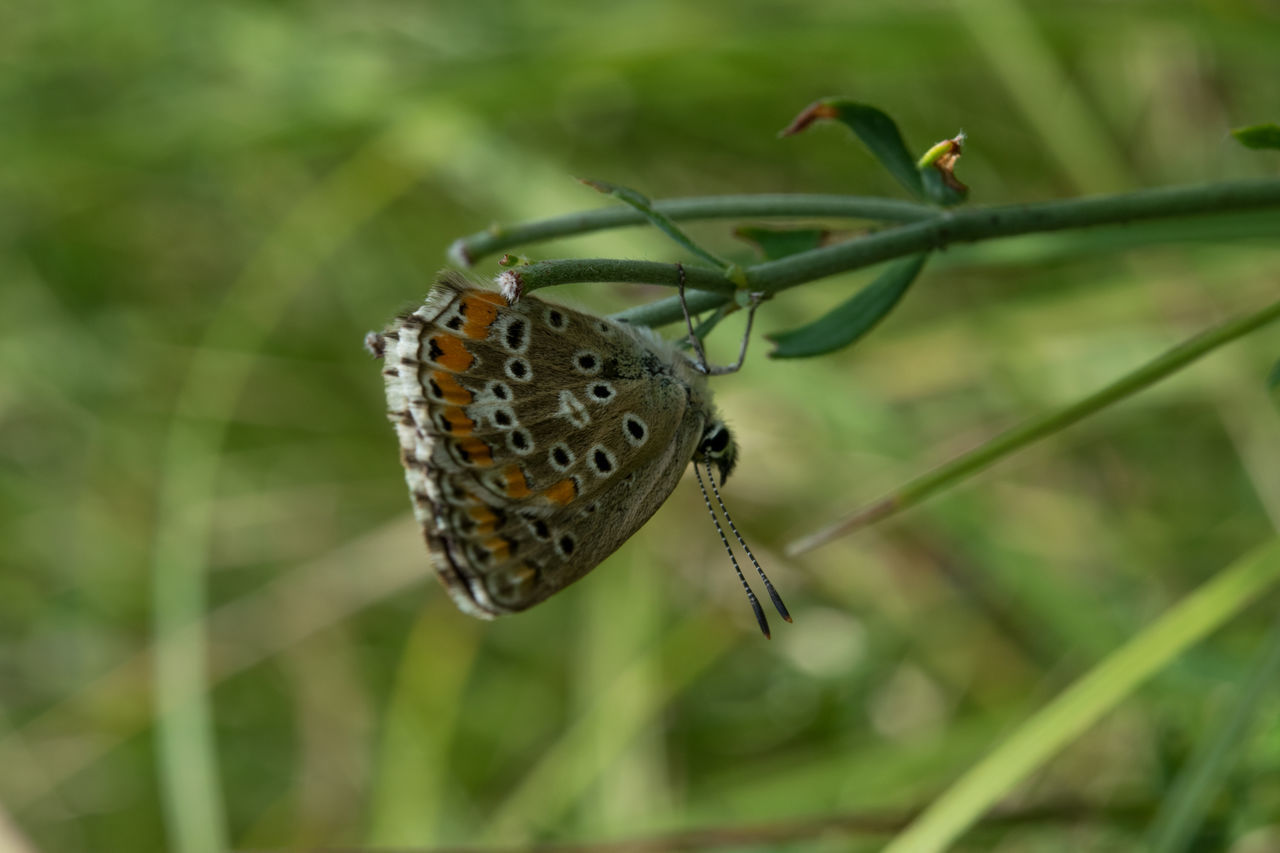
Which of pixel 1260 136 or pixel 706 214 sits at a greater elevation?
pixel 706 214

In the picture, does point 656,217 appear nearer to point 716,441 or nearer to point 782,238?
point 782,238

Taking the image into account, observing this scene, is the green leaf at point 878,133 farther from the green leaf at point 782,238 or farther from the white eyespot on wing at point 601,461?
the white eyespot on wing at point 601,461

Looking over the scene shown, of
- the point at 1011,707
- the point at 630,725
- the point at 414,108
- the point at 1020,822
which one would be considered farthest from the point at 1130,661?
the point at 414,108

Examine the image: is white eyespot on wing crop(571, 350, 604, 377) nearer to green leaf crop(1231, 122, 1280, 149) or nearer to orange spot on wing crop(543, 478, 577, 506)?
orange spot on wing crop(543, 478, 577, 506)

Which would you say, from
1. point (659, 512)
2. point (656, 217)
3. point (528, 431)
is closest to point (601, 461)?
point (528, 431)

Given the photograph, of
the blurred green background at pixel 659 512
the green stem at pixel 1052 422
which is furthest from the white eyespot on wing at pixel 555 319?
the blurred green background at pixel 659 512

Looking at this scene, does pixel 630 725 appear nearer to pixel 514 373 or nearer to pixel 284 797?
pixel 284 797
